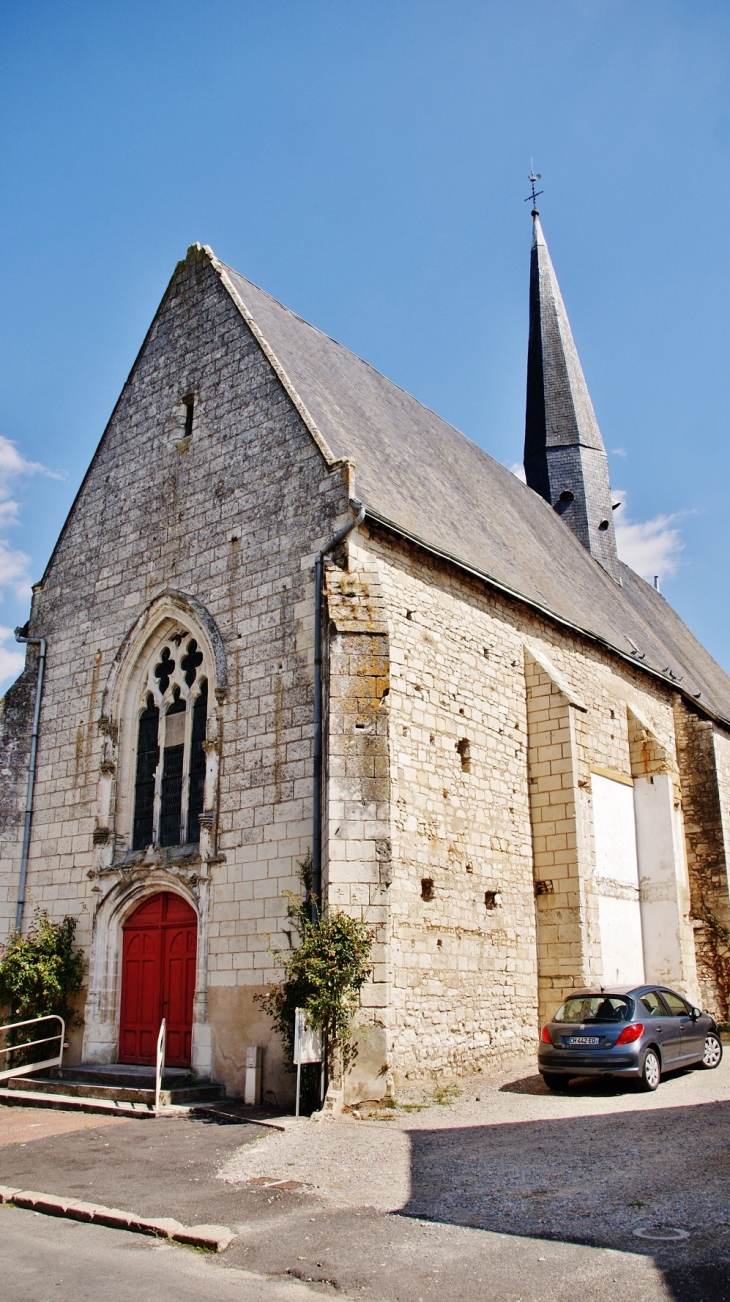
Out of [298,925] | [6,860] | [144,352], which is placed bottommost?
[298,925]

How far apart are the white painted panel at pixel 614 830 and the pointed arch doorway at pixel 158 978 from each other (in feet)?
20.4

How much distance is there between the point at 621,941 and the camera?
15172mm

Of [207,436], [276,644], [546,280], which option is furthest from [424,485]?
[546,280]

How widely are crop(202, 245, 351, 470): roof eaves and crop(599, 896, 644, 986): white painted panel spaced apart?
7.61 meters

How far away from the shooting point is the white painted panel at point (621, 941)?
1462cm

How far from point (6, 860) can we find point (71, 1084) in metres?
3.78

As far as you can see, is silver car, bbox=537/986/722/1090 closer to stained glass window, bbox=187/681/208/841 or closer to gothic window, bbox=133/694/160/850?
stained glass window, bbox=187/681/208/841

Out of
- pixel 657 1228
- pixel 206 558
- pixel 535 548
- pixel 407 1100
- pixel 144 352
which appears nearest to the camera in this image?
pixel 657 1228

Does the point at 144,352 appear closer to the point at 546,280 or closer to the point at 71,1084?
the point at 71,1084

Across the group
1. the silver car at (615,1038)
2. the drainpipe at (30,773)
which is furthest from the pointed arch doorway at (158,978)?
the silver car at (615,1038)

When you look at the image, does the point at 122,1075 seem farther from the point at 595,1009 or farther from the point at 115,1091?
the point at 595,1009

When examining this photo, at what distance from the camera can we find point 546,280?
26.4m

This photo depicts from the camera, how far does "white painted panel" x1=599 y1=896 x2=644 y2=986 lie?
1462 centimetres

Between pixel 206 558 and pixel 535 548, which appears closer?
pixel 206 558
